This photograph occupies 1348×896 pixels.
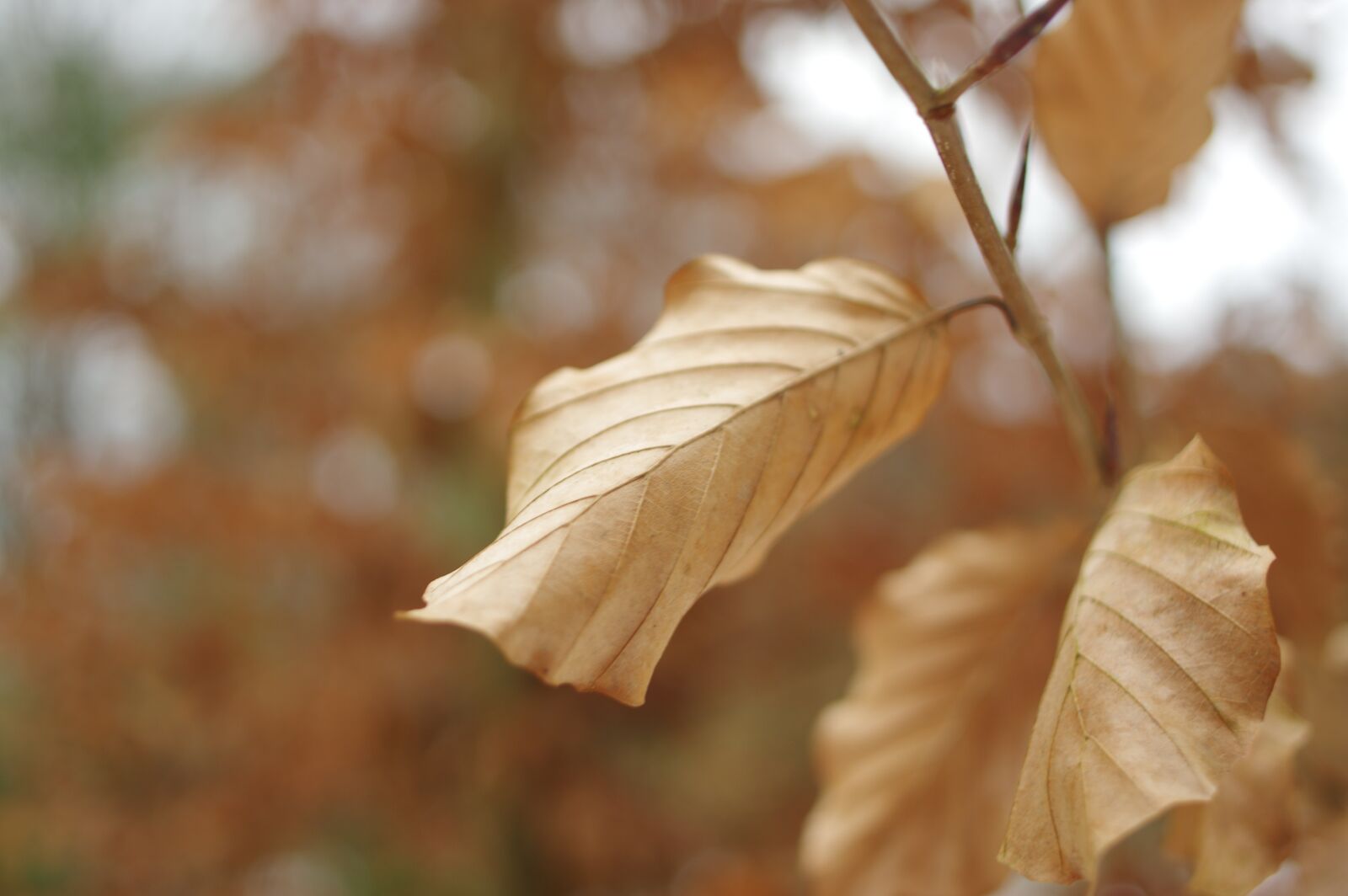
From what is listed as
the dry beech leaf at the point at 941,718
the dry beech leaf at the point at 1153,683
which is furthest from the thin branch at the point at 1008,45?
the dry beech leaf at the point at 941,718

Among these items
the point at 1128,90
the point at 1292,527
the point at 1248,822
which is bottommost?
the point at 1248,822

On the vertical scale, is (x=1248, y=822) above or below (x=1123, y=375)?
below

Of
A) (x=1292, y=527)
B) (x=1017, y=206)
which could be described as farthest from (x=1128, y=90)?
(x=1292, y=527)

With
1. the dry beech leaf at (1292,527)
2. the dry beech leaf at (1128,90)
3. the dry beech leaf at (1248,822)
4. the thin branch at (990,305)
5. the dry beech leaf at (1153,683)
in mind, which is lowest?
the dry beech leaf at (1248,822)

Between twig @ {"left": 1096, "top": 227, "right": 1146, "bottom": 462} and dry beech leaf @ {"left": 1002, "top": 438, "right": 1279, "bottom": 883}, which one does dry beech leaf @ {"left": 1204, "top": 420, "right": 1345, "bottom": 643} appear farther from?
dry beech leaf @ {"left": 1002, "top": 438, "right": 1279, "bottom": 883}

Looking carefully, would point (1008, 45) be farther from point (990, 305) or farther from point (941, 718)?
point (941, 718)

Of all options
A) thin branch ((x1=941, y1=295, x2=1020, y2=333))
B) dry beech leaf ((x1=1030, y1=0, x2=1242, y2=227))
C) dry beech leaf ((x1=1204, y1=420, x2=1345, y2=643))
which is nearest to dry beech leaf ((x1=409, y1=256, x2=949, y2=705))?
thin branch ((x1=941, y1=295, x2=1020, y2=333))

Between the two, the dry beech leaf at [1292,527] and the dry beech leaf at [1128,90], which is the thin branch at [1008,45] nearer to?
the dry beech leaf at [1128,90]
